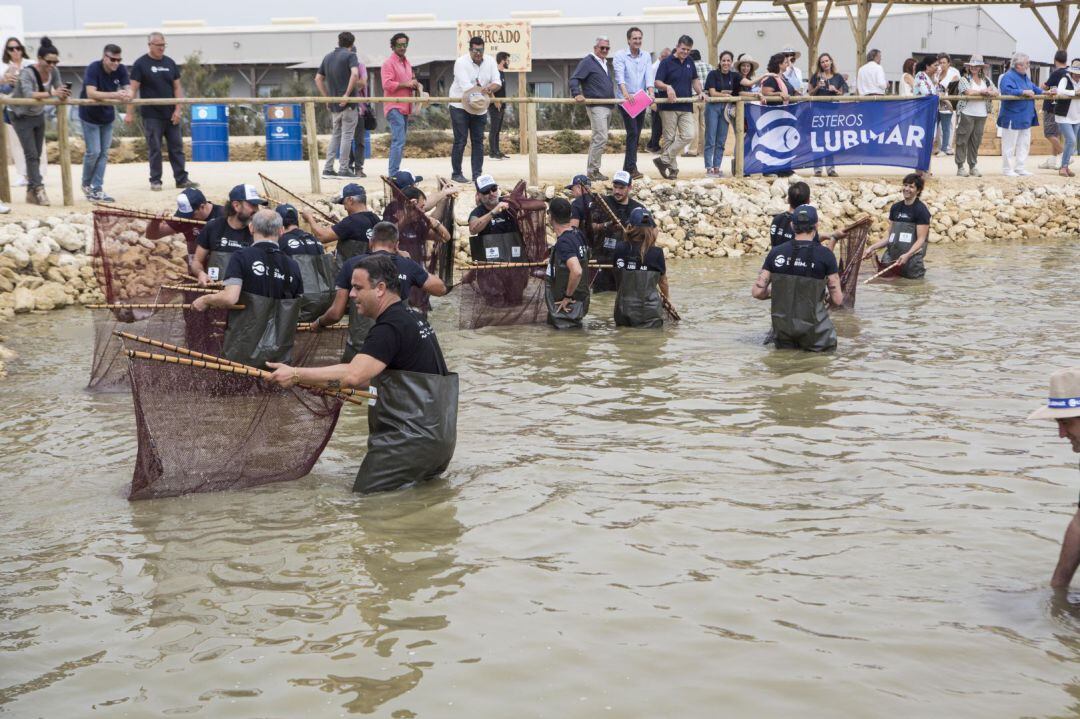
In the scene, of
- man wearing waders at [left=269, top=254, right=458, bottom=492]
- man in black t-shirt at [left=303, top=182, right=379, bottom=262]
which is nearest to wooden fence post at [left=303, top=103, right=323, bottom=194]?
man in black t-shirt at [left=303, top=182, right=379, bottom=262]

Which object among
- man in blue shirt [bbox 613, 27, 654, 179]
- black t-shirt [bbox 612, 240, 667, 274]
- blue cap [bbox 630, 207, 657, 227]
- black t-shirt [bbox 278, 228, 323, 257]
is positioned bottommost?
black t-shirt [bbox 612, 240, 667, 274]

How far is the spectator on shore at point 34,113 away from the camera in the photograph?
15898 mm

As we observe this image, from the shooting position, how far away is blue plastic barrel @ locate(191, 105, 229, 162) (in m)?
23.9

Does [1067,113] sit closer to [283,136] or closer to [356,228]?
[283,136]

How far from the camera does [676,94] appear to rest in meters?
19.2

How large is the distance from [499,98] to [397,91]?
1520 mm

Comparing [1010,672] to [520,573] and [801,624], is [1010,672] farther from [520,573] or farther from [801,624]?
[520,573]

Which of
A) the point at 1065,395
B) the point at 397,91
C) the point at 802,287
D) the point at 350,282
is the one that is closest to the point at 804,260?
the point at 802,287

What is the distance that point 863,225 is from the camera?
13977 mm

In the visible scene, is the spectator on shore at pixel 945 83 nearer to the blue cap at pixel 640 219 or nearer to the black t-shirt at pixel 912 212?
the black t-shirt at pixel 912 212

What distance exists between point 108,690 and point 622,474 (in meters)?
3.87

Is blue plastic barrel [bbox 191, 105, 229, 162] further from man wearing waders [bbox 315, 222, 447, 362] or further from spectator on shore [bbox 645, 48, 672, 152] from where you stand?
man wearing waders [bbox 315, 222, 447, 362]

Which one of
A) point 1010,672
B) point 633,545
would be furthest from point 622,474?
point 1010,672

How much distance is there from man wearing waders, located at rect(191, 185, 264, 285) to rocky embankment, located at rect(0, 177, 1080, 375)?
252 centimetres
